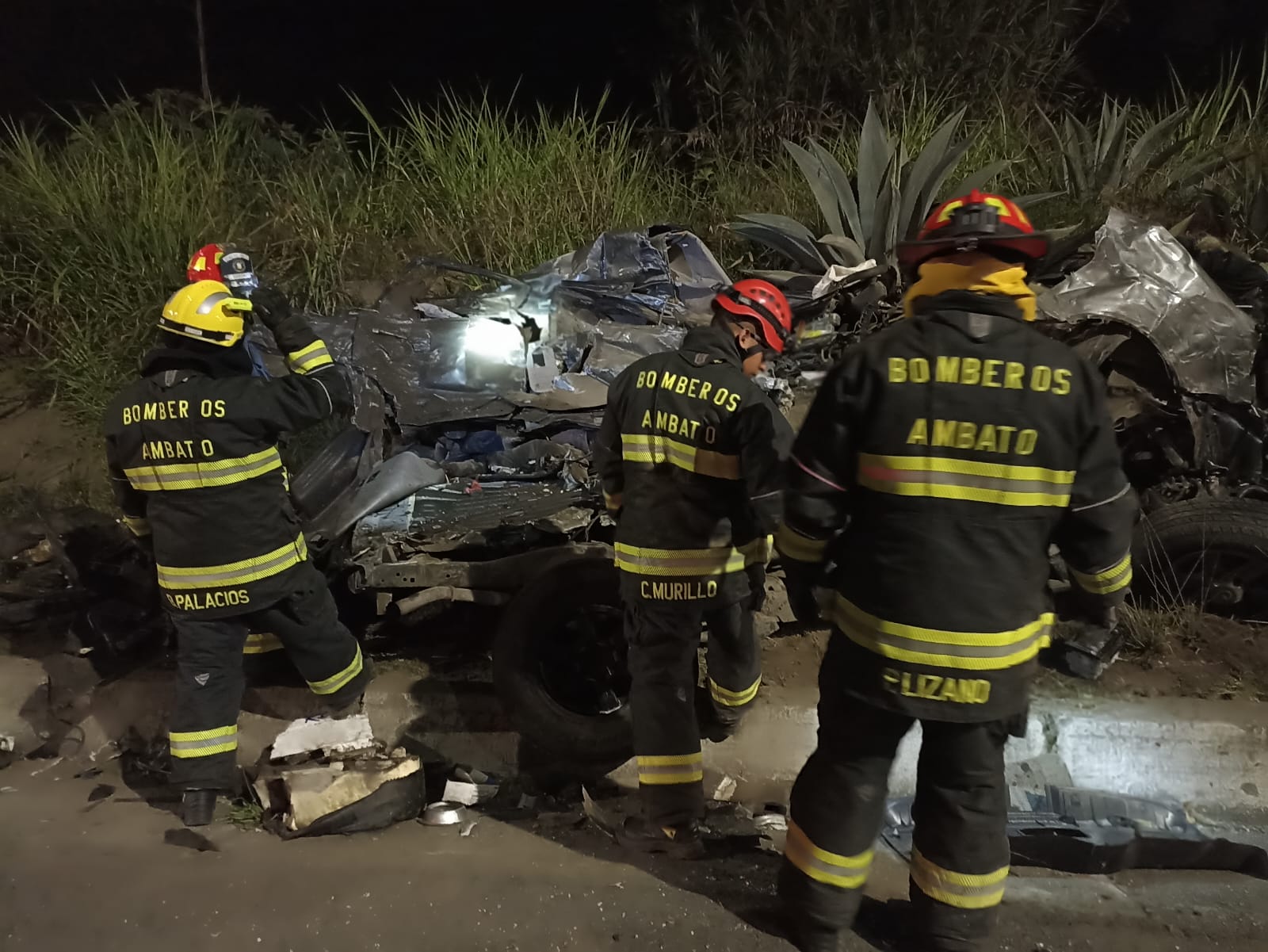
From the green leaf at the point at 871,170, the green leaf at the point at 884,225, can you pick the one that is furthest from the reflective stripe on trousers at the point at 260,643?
the green leaf at the point at 871,170

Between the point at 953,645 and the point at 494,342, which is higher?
the point at 494,342

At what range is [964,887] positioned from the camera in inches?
89.4

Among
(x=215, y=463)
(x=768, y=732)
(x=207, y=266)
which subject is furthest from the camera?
(x=768, y=732)

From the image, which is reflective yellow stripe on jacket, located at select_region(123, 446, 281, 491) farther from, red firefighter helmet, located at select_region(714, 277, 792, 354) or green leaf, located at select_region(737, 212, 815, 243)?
green leaf, located at select_region(737, 212, 815, 243)

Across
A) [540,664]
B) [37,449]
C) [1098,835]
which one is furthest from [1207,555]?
[37,449]

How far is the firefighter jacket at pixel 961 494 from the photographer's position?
2031mm

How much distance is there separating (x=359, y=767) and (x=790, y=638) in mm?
1972

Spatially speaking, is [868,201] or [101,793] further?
[868,201]

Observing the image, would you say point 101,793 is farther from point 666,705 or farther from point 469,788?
point 666,705

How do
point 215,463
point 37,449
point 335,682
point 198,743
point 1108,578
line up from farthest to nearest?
point 37,449
point 335,682
point 198,743
point 215,463
point 1108,578

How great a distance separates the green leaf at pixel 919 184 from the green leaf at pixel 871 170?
0.15 m

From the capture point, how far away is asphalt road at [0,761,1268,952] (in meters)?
2.54

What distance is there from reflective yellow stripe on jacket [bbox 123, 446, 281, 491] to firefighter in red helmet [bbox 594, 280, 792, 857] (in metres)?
1.30

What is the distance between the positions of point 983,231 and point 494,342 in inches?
105
